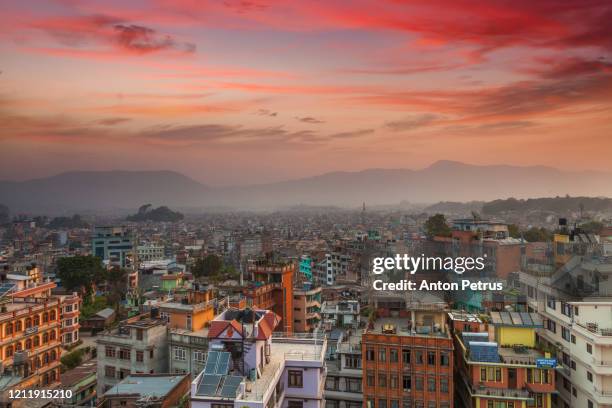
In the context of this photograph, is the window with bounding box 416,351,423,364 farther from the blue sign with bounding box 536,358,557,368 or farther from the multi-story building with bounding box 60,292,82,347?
the multi-story building with bounding box 60,292,82,347

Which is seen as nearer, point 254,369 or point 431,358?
point 254,369

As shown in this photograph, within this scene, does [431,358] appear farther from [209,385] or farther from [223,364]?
[209,385]

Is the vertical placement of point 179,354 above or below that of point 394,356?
below

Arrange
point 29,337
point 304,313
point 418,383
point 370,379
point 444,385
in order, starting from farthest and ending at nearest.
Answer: point 304,313
point 29,337
point 370,379
point 418,383
point 444,385

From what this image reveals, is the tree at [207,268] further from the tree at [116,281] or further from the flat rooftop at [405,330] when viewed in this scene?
the flat rooftop at [405,330]

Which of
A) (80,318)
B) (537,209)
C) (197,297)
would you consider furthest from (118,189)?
(197,297)

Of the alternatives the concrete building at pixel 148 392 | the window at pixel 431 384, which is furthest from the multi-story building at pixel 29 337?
the window at pixel 431 384

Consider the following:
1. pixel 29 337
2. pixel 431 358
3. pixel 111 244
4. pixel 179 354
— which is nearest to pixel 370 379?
pixel 431 358

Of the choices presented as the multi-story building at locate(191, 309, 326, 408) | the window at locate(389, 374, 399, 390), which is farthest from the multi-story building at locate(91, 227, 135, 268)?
the multi-story building at locate(191, 309, 326, 408)
